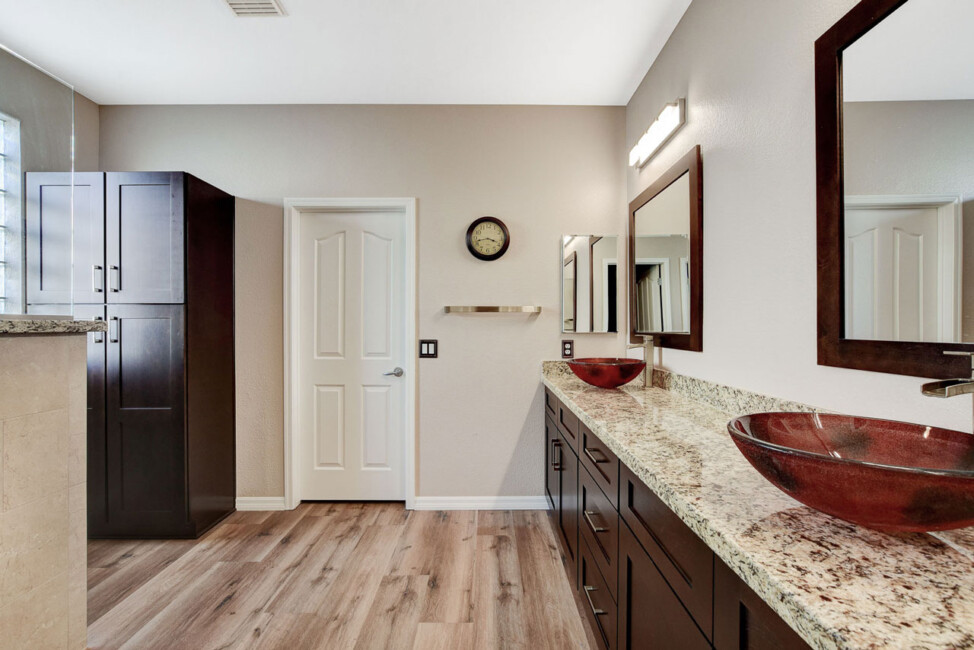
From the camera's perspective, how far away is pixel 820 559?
609 mm

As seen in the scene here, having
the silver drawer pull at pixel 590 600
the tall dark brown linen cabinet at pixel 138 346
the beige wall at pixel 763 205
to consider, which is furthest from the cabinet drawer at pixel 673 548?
the tall dark brown linen cabinet at pixel 138 346

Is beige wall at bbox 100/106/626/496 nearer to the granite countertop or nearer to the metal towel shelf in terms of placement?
the metal towel shelf

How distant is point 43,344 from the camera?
1.39m

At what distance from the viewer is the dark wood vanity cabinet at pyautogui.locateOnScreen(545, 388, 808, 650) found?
0.69 metres

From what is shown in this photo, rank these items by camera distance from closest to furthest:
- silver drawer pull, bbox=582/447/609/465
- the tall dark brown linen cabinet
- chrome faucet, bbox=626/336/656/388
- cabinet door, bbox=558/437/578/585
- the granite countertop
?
the granite countertop → silver drawer pull, bbox=582/447/609/465 → cabinet door, bbox=558/437/578/585 → chrome faucet, bbox=626/336/656/388 → the tall dark brown linen cabinet

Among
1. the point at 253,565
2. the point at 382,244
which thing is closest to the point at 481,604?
the point at 253,565

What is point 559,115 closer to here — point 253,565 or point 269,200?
point 269,200

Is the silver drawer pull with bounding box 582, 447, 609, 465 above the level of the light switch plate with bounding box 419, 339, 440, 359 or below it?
below

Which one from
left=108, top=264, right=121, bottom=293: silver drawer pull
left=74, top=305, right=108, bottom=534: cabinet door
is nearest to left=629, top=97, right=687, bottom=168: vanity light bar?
left=108, top=264, right=121, bottom=293: silver drawer pull

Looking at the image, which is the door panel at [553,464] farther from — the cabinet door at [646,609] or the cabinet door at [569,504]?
the cabinet door at [646,609]

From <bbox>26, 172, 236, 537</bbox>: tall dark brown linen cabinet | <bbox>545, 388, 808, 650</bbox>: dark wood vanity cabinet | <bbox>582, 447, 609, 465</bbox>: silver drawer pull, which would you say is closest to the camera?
<bbox>545, 388, 808, 650</bbox>: dark wood vanity cabinet

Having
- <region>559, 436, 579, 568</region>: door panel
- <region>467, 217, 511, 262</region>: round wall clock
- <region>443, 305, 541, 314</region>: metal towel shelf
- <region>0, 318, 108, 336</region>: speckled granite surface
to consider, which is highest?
<region>467, 217, 511, 262</region>: round wall clock

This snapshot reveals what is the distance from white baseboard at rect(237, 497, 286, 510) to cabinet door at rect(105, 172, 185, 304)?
1.36m

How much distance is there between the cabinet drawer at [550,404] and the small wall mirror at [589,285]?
438 mm
